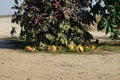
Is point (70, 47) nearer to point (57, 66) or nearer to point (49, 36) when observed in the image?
point (49, 36)

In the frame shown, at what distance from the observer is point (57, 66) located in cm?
1133

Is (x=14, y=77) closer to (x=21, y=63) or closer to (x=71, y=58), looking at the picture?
(x=21, y=63)

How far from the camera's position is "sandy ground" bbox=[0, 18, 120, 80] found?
32.3ft

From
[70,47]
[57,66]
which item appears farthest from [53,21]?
[57,66]

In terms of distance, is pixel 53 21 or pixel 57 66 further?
pixel 53 21

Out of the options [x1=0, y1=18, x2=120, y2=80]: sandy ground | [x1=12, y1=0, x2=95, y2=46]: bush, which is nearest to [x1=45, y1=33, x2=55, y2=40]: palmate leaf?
[x1=12, y1=0, x2=95, y2=46]: bush

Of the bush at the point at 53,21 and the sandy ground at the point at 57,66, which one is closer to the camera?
the sandy ground at the point at 57,66

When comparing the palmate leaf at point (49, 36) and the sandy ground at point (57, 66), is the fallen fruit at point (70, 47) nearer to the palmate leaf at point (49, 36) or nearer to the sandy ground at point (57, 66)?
the palmate leaf at point (49, 36)

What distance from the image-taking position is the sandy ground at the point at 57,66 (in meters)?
9.85

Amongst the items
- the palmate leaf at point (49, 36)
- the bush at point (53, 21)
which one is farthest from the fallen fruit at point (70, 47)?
the palmate leaf at point (49, 36)

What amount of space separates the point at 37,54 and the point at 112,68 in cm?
337

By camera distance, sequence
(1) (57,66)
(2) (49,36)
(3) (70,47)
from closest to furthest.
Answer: (1) (57,66) → (3) (70,47) → (2) (49,36)

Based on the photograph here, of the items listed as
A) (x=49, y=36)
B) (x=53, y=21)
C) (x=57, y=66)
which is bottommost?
(x=57, y=66)

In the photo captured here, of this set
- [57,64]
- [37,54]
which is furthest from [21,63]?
[37,54]
